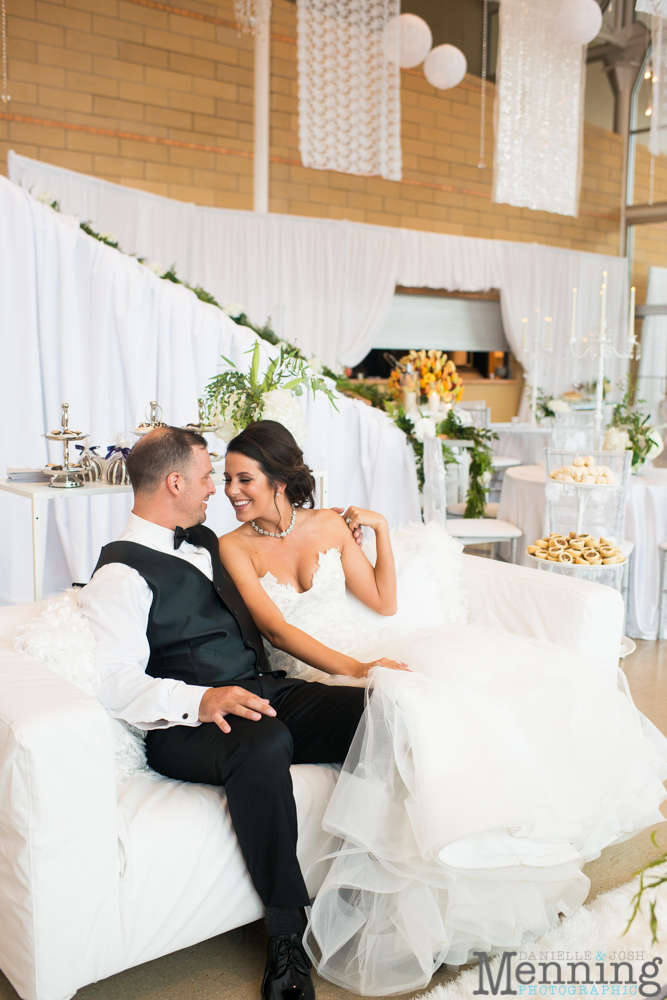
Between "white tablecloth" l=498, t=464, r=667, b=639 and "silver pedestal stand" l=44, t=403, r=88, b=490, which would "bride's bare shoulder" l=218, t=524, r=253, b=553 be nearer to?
"silver pedestal stand" l=44, t=403, r=88, b=490

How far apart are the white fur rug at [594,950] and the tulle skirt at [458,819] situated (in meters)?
0.05

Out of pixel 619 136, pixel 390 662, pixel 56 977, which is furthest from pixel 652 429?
pixel 619 136

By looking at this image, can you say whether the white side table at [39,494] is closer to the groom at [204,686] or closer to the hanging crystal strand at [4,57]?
the groom at [204,686]

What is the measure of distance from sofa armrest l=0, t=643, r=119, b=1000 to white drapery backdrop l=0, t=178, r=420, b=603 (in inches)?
137

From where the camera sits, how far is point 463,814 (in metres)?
1.82

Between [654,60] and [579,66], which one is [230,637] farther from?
[579,66]

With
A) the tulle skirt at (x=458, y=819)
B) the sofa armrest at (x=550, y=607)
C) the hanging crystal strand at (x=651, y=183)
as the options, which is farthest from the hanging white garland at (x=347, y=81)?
the hanging crystal strand at (x=651, y=183)

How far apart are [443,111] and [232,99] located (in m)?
3.20

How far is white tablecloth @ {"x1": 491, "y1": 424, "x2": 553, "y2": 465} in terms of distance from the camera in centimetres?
789

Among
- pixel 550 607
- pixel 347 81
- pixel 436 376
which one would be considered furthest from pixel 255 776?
pixel 347 81

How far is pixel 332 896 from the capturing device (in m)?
1.93

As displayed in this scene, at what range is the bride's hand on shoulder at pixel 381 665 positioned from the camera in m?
2.26

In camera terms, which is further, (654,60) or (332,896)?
(654,60)

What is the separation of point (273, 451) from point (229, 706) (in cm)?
89
